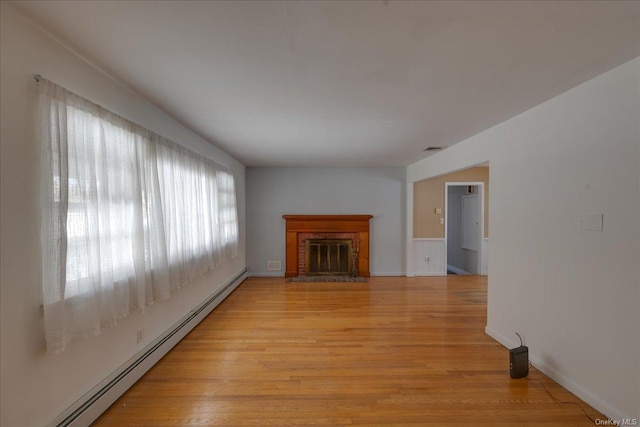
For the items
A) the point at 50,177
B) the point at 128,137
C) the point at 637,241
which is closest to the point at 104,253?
the point at 50,177

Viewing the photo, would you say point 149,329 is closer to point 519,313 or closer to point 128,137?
point 128,137

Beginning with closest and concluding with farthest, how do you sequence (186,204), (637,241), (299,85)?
(637,241), (299,85), (186,204)

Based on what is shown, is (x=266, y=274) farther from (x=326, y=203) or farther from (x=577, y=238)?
(x=577, y=238)

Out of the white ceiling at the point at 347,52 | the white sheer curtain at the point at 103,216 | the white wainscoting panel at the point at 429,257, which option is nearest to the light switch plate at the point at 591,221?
the white ceiling at the point at 347,52

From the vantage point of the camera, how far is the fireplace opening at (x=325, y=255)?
19.4 feet

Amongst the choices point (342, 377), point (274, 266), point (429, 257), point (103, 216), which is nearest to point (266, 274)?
point (274, 266)

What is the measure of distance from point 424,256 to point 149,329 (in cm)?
523

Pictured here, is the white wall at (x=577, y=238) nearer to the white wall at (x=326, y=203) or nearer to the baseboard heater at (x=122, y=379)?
the white wall at (x=326, y=203)

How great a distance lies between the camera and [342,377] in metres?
2.34

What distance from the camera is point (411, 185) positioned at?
5836 mm

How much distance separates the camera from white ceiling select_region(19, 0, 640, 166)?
4.23 feet

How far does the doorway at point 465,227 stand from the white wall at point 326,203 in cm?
117

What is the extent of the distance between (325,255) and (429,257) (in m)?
2.29

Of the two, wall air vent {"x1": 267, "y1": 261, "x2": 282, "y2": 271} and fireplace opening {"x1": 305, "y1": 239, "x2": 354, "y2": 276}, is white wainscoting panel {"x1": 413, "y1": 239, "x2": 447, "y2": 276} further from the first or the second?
wall air vent {"x1": 267, "y1": 261, "x2": 282, "y2": 271}
